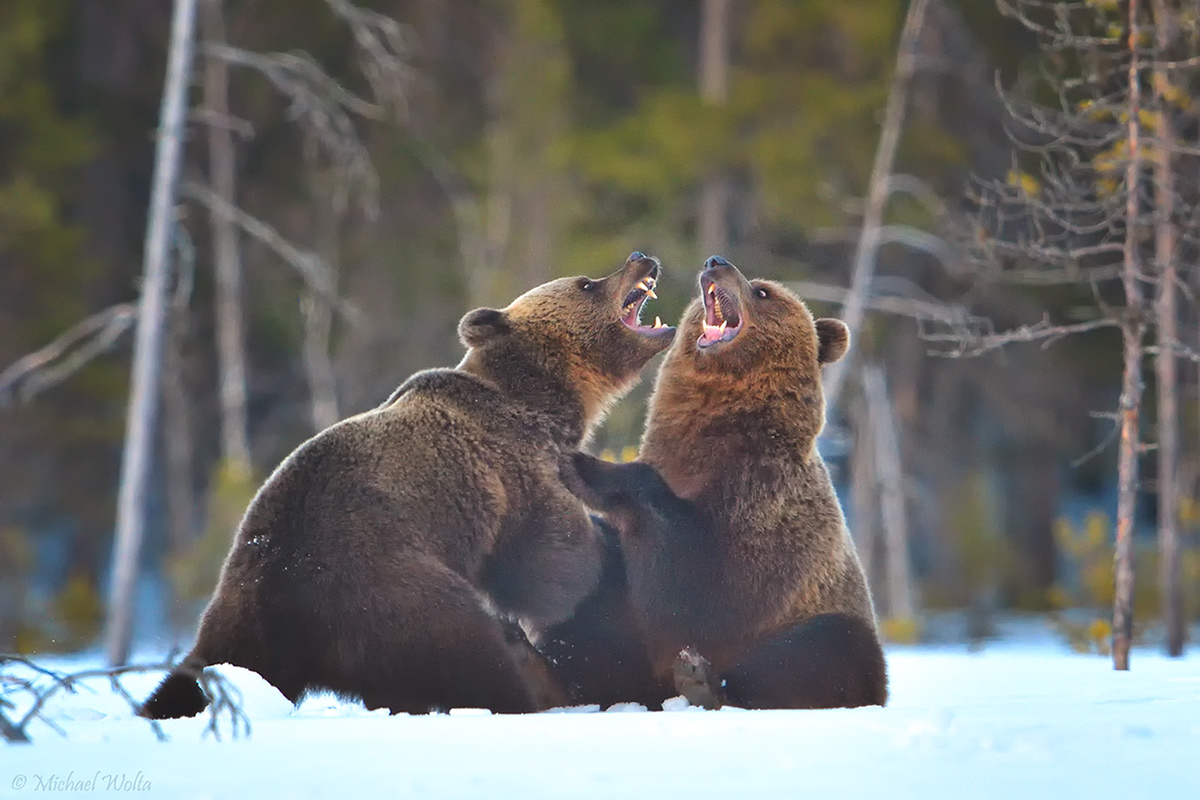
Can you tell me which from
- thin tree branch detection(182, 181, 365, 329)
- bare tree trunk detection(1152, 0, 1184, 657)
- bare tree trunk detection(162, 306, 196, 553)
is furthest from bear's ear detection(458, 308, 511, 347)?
bare tree trunk detection(162, 306, 196, 553)

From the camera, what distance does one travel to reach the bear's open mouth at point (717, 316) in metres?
6.14

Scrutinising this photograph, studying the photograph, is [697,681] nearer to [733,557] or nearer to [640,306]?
[733,557]

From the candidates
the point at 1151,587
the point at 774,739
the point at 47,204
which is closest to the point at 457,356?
the point at 47,204

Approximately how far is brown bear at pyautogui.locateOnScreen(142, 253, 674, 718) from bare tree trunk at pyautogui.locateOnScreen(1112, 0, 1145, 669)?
139 inches

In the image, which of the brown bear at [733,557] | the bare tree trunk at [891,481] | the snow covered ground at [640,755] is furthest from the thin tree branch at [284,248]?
the bare tree trunk at [891,481]

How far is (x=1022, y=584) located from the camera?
22.9 metres

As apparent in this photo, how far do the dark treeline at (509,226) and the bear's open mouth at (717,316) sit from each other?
9.16m

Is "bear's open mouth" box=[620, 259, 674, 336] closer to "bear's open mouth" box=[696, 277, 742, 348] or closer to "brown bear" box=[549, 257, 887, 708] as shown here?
"bear's open mouth" box=[696, 277, 742, 348]

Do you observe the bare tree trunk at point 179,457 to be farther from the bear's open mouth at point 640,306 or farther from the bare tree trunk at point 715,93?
the bear's open mouth at point 640,306

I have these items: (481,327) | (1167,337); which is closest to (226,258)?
(1167,337)

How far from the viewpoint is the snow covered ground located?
11.9 ft

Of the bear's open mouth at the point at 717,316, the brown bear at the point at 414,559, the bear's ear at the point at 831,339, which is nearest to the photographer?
the brown bear at the point at 414,559

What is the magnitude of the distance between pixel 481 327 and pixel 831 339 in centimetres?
146

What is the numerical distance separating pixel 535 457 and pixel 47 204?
15743 millimetres
